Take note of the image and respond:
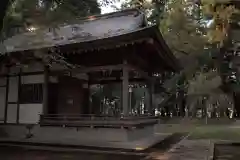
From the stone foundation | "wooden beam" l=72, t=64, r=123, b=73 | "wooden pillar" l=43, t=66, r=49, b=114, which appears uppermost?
"wooden beam" l=72, t=64, r=123, b=73

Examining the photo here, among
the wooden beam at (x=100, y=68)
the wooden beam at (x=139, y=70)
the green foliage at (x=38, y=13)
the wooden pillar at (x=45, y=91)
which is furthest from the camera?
the wooden pillar at (x=45, y=91)

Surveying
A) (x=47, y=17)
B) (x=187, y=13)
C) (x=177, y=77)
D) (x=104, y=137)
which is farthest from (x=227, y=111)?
(x=47, y=17)

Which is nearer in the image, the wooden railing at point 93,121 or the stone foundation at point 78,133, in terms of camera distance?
the wooden railing at point 93,121

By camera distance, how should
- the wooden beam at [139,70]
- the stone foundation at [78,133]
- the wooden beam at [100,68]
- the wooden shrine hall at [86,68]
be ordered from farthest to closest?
the wooden beam at [139,70] → the wooden beam at [100,68] → the stone foundation at [78,133] → the wooden shrine hall at [86,68]

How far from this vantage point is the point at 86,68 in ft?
43.5

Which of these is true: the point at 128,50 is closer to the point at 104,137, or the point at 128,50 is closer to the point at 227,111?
the point at 104,137

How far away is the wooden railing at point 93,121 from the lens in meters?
11.9

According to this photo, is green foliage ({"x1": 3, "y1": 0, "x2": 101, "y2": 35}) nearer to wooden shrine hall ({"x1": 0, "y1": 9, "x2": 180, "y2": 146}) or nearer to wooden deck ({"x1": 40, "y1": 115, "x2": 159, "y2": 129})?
wooden shrine hall ({"x1": 0, "y1": 9, "x2": 180, "y2": 146})

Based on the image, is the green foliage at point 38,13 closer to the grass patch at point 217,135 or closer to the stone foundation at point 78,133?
the stone foundation at point 78,133

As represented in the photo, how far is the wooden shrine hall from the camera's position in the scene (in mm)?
11805

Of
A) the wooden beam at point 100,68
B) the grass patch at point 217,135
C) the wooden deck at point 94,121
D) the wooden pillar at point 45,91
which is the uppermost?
the wooden beam at point 100,68

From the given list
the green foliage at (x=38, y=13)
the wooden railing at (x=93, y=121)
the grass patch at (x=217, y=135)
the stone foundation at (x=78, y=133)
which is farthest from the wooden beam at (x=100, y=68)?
the grass patch at (x=217, y=135)

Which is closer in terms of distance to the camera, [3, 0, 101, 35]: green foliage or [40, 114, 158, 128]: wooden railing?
[3, 0, 101, 35]: green foliage

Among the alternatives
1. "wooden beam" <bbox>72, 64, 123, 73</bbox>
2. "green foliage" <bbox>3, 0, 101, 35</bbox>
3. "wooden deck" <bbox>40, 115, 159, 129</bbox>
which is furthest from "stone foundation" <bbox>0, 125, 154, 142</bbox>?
"green foliage" <bbox>3, 0, 101, 35</bbox>
